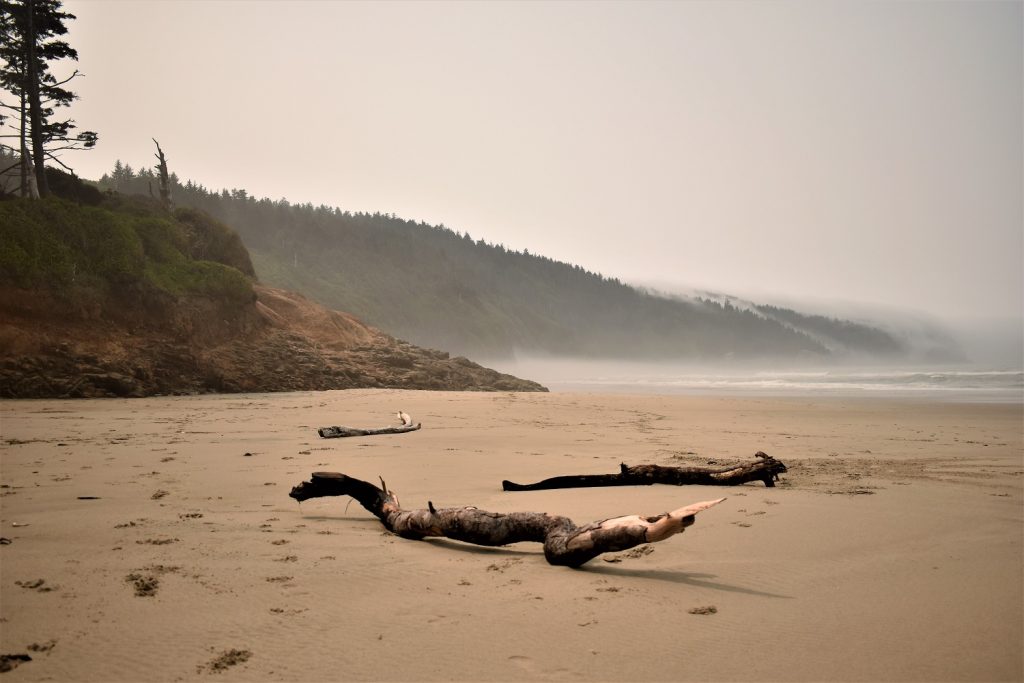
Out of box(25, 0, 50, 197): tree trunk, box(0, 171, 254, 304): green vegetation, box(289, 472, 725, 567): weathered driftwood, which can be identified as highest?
box(25, 0, 50, 197): tree trunk

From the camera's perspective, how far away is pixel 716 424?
466 inches

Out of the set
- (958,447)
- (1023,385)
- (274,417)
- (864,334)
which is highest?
(864,334)

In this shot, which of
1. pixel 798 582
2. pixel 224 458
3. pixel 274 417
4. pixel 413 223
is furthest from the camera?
pixel 413 223

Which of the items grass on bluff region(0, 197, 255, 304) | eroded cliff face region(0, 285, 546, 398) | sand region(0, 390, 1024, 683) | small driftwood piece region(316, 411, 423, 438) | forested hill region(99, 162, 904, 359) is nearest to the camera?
sand region(0, 390, 1024, 683)

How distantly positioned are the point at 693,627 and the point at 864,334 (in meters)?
136

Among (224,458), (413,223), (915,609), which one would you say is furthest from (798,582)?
(413,223)

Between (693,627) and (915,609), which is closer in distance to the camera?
(693,627)

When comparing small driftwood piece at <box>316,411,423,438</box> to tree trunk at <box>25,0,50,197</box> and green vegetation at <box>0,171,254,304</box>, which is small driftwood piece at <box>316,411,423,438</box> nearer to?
green vegetation at <box>0,171,254,304</box>

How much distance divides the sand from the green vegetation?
1005cm

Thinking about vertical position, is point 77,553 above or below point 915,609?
below

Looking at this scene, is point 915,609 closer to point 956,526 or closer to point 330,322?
point 956,526

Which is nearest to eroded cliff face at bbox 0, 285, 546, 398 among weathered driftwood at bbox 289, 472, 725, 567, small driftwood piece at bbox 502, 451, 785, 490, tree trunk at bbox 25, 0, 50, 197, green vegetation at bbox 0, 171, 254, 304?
green vegetation at bbox 0, 171, 254, 304

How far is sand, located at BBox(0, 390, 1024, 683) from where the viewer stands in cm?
236

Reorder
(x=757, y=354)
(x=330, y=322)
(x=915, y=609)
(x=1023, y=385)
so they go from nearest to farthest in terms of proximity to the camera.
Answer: (x=915, y=609)
(x=330, y=322)
(x=1023, y=385)
(x=757, y=354)
